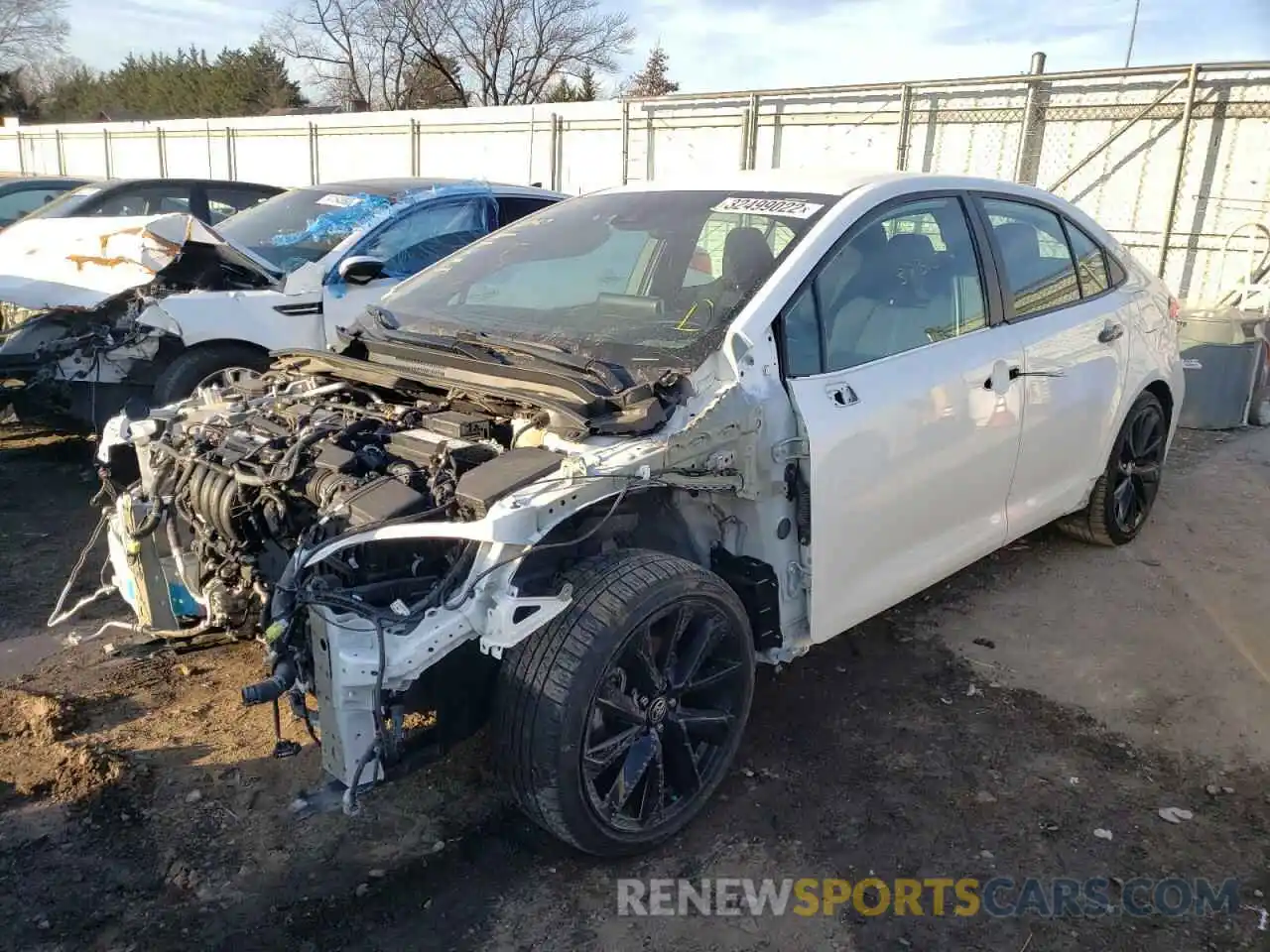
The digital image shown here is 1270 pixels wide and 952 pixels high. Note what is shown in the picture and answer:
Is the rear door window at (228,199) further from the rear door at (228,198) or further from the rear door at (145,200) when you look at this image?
Result: the rear door at (145,200)

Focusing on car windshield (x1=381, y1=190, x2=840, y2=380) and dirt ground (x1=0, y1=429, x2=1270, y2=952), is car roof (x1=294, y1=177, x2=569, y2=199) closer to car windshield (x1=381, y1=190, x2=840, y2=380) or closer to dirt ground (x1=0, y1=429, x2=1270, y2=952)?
car windshield (x1=381, y1=190, x2=840, y2=380)

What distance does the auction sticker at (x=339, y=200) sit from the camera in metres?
6.63

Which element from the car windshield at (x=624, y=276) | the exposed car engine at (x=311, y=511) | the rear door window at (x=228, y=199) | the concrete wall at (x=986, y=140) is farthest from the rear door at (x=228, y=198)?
the exposed car engine at (x=311, y=511)

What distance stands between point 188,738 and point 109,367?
3.17 meters

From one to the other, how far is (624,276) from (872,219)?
92cm

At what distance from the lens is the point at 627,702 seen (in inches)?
106

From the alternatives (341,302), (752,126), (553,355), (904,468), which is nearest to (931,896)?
(904,468)

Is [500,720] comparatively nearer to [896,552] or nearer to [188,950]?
[188,950]

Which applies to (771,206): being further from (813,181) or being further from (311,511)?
(311,511)

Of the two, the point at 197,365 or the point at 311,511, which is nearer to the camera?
the point at 311,511

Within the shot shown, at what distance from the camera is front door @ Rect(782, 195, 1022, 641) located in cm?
311

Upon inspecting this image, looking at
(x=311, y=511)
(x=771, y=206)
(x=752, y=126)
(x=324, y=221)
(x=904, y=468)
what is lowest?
(x=311, y=511)

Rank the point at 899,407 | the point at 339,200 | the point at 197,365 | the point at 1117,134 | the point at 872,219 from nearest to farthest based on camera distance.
Result: the point at 899,407 → the point at 872,219 → the point at 197,365 → the point at 339,200 → the point at 1117,134

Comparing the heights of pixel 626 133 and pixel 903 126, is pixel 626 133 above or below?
above
